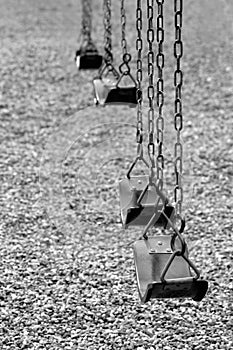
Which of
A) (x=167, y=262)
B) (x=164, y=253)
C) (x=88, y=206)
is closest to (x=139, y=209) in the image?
(x=164, y=253)

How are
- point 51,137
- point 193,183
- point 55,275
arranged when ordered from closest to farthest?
1. point 55,275
2. point 193,183
3. point 51,137

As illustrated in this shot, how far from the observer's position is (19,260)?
298cm

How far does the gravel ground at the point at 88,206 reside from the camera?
2.53 m

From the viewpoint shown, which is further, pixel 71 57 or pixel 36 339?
pixel 71 57

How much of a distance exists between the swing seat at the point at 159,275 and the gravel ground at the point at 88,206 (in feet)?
1.77

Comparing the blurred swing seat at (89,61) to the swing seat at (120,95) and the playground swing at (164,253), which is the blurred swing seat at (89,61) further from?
the playground swing at (164,253)

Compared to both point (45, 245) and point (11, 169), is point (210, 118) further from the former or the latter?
point (45, 245)

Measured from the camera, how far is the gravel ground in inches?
99.7

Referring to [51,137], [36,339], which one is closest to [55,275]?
[36,339]

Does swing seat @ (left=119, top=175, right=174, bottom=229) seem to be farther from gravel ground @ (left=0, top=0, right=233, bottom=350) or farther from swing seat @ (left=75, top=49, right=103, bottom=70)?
swing seat @ (left=75, top=49, right=103, bottom=70)

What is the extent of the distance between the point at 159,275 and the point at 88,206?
1581 millimetres

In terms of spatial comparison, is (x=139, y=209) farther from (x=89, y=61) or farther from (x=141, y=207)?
(x=89, y=61)

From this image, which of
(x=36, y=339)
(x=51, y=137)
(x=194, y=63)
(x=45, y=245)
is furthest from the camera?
(x=194, y=63)

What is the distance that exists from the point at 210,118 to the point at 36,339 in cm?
247
